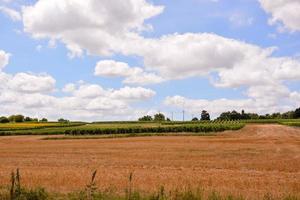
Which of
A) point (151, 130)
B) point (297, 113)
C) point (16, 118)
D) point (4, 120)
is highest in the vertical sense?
point (297, 113)

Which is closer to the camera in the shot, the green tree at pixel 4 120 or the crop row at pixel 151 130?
the crop row at pixel 151 130

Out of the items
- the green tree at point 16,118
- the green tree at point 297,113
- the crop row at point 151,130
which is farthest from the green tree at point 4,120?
the green tree at point 297,113

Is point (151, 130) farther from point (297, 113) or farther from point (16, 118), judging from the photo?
point (297, 113)

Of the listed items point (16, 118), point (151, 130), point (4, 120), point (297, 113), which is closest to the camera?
point (151, 130)

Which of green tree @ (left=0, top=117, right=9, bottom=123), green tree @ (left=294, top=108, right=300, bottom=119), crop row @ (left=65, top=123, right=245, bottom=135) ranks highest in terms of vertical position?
green tree @ (left=294, top=108, right=300, bottom=119)

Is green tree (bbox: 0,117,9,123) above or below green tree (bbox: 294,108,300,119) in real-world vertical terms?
below

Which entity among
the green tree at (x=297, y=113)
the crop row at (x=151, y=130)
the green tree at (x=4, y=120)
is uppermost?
the green tree at (x=297, y=113)

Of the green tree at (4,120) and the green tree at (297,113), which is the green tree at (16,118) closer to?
the green tree at (4,120)

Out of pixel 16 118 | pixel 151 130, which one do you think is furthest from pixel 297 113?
pixel 151 130

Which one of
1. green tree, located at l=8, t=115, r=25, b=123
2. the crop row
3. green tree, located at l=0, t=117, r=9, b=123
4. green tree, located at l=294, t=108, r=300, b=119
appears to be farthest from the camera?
green tree, located at l=294, t=108, r=300, b=119

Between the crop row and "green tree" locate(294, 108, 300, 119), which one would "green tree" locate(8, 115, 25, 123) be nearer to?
the crop row

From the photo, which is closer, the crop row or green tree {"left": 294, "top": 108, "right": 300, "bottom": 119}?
the crop row

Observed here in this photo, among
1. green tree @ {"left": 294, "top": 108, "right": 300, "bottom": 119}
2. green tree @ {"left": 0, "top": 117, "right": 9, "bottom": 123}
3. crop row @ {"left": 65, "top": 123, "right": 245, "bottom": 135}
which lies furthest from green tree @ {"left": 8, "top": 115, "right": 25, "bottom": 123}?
green tree @ {"left": 294, "top": 108, "right": 300, "bottom": 119}

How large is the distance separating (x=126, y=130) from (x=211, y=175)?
69944mm
